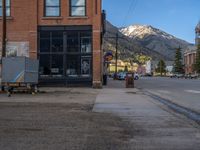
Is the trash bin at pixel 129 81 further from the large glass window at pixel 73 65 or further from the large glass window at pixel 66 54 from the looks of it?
the large glass window at pixel 73 65

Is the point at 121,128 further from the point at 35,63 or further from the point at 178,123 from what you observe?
the point at 35,63

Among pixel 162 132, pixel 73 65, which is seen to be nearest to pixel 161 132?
pixel 162 132

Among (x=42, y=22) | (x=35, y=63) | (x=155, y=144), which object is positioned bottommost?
(x=155, y=144)

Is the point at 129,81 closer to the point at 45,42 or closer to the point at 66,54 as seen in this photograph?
the point at 66,54

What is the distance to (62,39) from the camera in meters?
43.7

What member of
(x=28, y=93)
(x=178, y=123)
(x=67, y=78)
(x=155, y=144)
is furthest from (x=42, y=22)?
(x=155, y=144)

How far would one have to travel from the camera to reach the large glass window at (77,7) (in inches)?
1722

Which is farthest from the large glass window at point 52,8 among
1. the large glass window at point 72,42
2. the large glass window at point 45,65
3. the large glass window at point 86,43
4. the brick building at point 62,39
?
the large glass window at point 45,65

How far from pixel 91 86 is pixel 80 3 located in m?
7.40

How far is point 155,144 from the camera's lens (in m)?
10.9

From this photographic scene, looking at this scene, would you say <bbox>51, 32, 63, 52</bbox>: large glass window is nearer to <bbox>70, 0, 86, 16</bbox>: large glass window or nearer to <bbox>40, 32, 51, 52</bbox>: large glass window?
<bbox>40, 32, 51, 52</bbox>: large glass window

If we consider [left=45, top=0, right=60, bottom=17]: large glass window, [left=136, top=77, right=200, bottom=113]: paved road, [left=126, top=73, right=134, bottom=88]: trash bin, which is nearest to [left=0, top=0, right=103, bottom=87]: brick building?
[left=45, top=0, right=60, bottom=17]: large glass window

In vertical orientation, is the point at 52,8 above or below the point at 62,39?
above

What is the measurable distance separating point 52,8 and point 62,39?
9.88 ft
